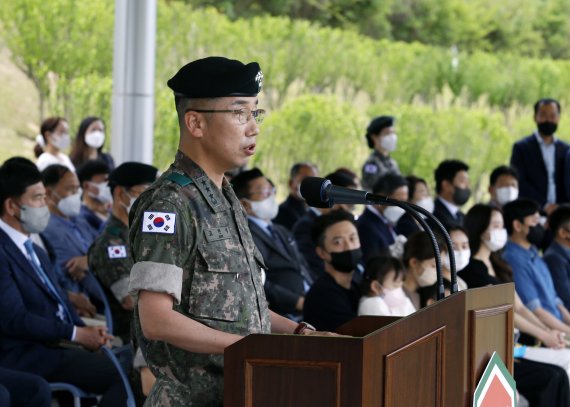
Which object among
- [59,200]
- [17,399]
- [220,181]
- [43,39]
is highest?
[43,39]

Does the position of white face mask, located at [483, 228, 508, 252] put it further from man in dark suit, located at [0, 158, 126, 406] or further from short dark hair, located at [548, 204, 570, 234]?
man in dark suit, located at [0, 158, 126, 406]

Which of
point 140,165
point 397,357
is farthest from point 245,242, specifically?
point 140,165

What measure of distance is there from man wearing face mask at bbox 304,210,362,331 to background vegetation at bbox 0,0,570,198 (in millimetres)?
7407

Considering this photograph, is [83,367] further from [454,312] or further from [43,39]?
[43,39]

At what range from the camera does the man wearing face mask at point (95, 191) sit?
233 inches

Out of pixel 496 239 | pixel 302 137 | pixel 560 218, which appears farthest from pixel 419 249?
pixel 302 137

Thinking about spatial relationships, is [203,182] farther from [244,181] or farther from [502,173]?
[502,173]

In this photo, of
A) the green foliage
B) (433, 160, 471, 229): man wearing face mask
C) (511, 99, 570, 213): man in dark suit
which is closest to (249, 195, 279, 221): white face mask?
(433, 160, 471, 229): man wearing face mask

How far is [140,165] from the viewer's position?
486cm

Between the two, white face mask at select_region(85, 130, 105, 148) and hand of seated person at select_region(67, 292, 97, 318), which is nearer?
hand of seated person at select_region(67, 292, 97, 318)

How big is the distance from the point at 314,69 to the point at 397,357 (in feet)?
40.9

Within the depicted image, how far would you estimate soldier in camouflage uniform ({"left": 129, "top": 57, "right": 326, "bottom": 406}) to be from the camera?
1.98 m

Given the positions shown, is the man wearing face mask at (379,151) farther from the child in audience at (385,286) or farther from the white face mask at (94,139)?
the child in audience at (385,286)

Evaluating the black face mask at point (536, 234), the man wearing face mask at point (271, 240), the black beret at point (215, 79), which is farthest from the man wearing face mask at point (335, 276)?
the black face mask at point (536, 234)
